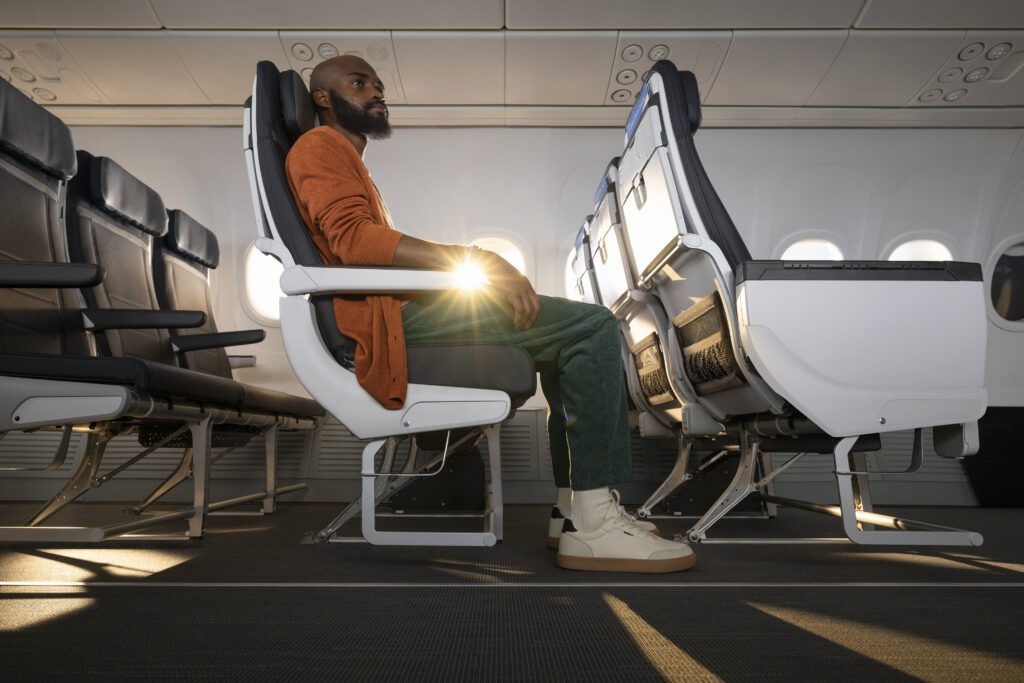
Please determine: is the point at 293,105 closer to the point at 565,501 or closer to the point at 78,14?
the point at 565,501

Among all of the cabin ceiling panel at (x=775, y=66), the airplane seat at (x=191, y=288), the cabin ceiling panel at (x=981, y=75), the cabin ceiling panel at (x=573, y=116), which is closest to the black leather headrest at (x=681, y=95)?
the cabin ceiling panel at (x=775, y=66)

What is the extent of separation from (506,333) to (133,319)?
157cm

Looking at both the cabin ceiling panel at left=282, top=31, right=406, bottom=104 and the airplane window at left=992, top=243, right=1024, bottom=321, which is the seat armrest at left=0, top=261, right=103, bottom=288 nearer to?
the cabin ceiling panel at left=282, top=31, right=406, bottom=104

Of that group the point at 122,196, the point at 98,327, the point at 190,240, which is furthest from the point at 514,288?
the point at 190,240

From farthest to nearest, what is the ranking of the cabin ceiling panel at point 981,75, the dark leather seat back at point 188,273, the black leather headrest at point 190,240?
the cabin ceiling panel at point 981,75 → the black leather headrest at point 190,240 → the dark leather seat back at point 188,273

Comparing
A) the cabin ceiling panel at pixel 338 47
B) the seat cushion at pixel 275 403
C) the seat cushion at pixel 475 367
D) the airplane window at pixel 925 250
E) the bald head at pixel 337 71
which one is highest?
the cabin ceiling panel at pixel 338 47

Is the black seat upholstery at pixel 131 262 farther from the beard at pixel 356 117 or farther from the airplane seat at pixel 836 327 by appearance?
the airplane seat at pixel 836 327

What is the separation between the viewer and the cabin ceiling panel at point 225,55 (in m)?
3.86

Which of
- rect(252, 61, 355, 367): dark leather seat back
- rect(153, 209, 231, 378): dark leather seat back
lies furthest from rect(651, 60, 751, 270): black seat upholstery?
rect(153, 209, 231, 378): dark leather seat back

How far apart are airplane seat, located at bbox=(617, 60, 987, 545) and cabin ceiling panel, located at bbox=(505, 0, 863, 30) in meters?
2.00

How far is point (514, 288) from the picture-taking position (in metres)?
1.72

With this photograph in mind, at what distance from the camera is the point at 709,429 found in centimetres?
245

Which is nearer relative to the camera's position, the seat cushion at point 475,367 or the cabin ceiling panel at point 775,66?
the seat cushion at point 475,367

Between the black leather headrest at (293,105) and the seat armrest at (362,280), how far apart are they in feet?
1.97
